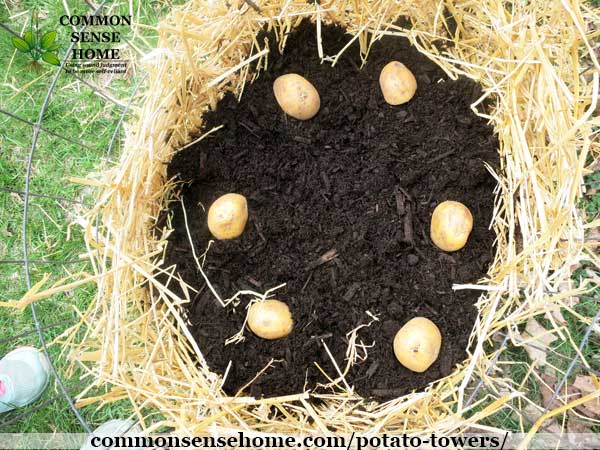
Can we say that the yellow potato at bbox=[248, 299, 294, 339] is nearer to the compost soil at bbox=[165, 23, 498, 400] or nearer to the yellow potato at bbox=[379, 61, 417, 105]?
the compost soil at bbox=[165, 23, 498, 400]

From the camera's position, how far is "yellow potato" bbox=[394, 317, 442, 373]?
1.65 meters

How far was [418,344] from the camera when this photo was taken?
5.39 ft

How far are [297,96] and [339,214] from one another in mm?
426

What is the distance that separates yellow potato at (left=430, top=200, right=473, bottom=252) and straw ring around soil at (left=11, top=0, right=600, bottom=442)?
13 centimetres

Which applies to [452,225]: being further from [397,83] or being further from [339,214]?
[397,83]

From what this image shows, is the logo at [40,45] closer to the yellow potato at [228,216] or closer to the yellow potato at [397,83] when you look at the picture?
the yellow potato at [228,216]

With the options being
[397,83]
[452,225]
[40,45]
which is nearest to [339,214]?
[452,225]

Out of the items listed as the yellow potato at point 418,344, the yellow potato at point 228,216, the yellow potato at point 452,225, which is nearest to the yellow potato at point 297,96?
the yellow potato at point 228,216

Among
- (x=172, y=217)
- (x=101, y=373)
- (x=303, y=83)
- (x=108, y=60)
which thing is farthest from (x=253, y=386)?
(x=108, y=60)

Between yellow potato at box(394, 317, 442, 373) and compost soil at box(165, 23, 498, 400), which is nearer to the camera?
yellow potato at box(394, 317, 442, 373)

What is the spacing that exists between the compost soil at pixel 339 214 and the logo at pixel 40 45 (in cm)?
110

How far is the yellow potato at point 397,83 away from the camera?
6.04 ft

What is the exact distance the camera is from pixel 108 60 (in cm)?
246

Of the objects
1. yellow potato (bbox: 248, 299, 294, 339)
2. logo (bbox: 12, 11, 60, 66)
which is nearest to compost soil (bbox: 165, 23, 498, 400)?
yellow potato (bbox: 248, 299, 294, 339)
